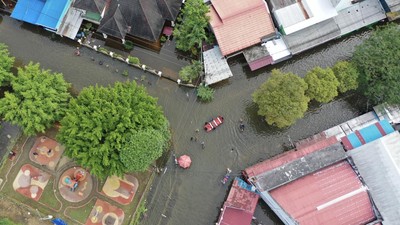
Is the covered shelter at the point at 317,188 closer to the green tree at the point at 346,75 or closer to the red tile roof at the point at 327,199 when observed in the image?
the red tile roof at the point at 327,199

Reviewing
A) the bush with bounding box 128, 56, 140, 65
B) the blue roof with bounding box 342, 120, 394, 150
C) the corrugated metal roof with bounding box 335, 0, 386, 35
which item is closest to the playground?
the bush with bounding box 128, 56, 140, 65

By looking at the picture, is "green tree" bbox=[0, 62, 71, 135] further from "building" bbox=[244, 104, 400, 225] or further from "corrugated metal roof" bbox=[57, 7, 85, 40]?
"building" bbox=[244, 104, 400, 225]

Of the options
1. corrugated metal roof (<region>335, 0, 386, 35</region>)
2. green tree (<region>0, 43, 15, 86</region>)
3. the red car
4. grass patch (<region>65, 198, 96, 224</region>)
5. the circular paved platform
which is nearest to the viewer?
green tree (<region>0, 43, 15, 86</region>)

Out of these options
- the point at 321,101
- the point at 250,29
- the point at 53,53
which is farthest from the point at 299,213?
the point at 53,53

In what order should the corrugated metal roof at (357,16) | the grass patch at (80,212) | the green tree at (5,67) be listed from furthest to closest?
the corrugated metal roof at (357,16)
the grass patch at (80,212)
the green tree at (5,67)

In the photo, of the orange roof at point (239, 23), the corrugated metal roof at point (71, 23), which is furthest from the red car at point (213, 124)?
the corrugated metal roof at point (71, 23)
